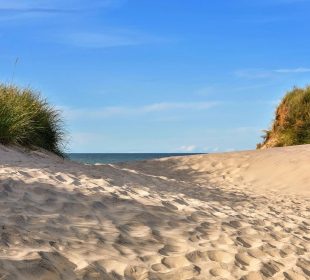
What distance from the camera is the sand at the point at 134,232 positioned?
388 centimetres

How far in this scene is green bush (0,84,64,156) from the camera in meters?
10.7

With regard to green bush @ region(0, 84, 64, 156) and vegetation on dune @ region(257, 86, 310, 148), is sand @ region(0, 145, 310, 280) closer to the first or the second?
green bush @ region(0, 84, 64, 156)

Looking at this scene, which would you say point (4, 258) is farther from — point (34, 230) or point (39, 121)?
point (39, 121)

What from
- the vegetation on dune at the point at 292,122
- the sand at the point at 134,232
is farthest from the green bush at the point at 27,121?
the vegetation on dune at the point at 292,122

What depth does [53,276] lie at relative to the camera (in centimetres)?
348

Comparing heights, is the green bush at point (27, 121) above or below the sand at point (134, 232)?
above

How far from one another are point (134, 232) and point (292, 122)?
14.7 m

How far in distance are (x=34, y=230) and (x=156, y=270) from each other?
1099 millimetres

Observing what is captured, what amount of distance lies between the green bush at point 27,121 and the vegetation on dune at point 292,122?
8.58 meters

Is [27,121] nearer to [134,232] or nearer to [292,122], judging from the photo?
[134,232]

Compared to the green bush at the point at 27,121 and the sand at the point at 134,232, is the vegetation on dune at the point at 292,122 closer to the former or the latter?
the green bush at the point at 27,121

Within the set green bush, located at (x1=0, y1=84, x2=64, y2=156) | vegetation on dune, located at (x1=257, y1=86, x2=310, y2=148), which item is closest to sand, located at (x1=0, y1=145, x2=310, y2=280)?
green bush, located at (x1=0, y1=84, x2=64, y2=156)

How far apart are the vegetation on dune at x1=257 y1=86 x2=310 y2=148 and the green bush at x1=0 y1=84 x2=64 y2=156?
858cm

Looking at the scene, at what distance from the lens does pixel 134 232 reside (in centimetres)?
492
